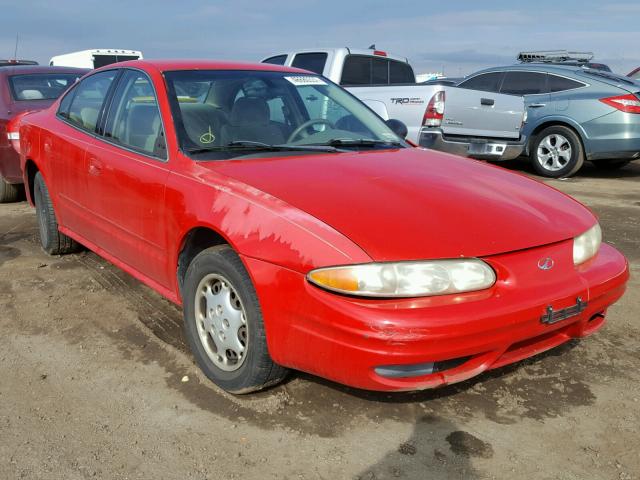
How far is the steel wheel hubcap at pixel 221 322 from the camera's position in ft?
8.86

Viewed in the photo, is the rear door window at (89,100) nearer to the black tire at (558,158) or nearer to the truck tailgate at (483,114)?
the truck tailgate at (483,114)

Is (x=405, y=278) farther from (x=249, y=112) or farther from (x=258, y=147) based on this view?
(x=249, y=112)

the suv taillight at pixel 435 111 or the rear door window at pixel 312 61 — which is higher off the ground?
the rear door window at pixel 312 61

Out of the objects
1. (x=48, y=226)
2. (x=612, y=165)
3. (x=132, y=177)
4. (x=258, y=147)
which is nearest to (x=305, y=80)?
(x=258, y=147)

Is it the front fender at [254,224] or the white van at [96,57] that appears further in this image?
the white van at [96,57]

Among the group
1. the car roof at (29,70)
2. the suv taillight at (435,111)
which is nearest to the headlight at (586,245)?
the suv taillight at (435,111)

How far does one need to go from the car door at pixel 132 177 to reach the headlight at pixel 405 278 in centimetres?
119

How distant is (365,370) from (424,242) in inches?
20.8

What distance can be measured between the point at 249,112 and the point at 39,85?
4.61 m

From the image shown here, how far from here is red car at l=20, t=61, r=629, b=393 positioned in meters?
2.24

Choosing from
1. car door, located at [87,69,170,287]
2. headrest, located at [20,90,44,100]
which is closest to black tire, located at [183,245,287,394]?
car door, located at [87,69,170,287]

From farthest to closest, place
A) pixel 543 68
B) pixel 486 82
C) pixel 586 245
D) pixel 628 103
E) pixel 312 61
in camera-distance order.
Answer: pixel 486 82 → pixel 543 68 → pixel 312 61 → pixel 628 103 → pixel 586 245

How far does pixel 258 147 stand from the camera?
10.5 ft

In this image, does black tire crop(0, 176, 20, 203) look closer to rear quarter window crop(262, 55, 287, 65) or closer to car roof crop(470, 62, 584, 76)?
rear quarter window crop(262, 55, 287, 65)
